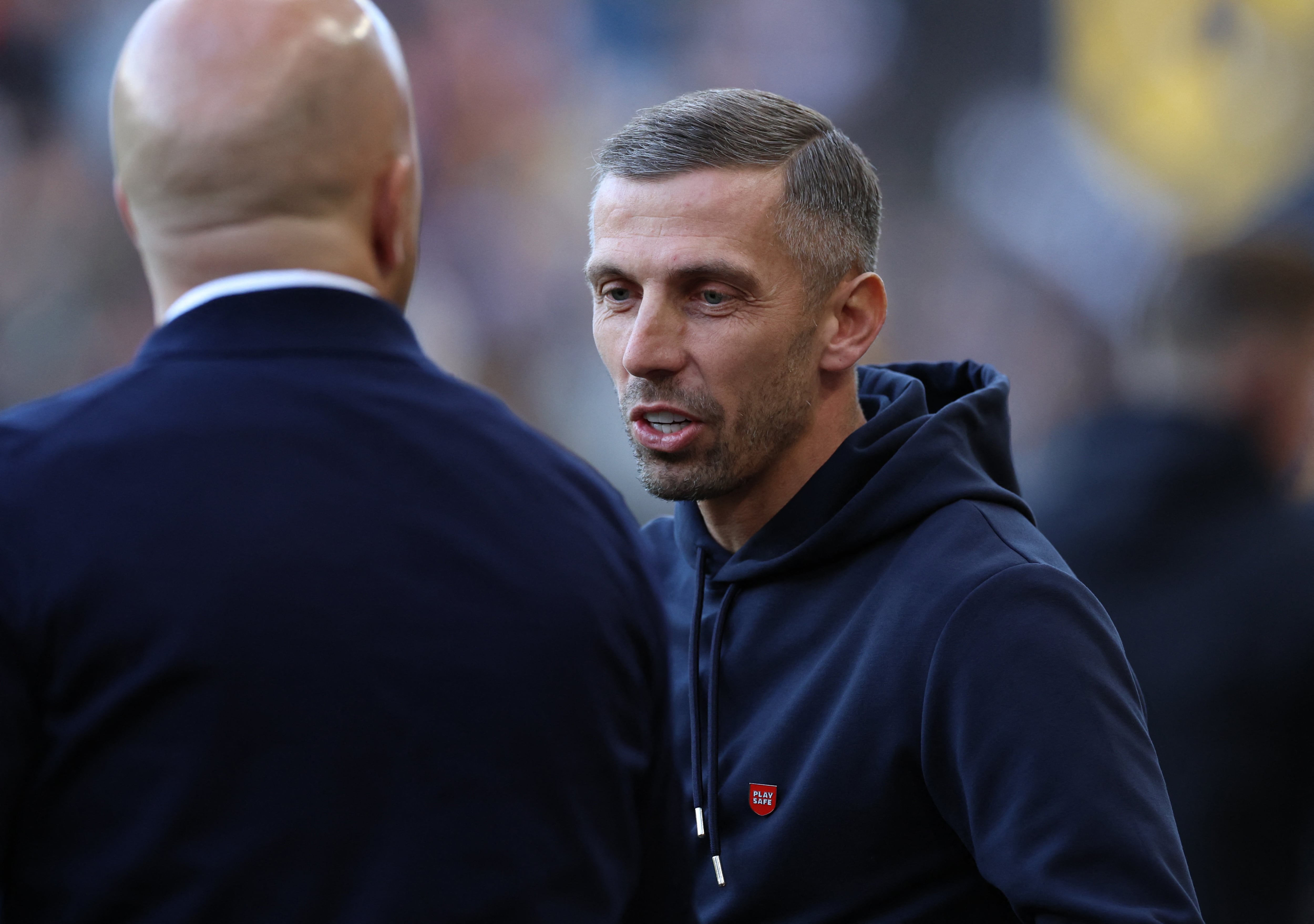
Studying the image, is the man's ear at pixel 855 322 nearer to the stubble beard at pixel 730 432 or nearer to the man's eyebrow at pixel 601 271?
the stubble beard at pixel 730 432

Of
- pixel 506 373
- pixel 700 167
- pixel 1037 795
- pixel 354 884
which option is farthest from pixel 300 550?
pixel 506 373

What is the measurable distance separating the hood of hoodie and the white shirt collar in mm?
868

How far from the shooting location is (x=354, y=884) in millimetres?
912

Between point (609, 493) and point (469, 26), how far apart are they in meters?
5.46

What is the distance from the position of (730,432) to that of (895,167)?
15.0 feet

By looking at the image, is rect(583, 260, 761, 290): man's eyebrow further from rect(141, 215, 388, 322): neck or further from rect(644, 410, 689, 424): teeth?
rect(141, 215, 388, 322): neck

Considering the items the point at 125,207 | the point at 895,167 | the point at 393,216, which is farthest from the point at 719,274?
the point at 895,167

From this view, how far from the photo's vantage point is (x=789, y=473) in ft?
5.83

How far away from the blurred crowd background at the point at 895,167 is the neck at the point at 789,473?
399 cm

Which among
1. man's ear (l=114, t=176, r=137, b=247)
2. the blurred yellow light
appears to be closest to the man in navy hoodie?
man's ear (l=114, t=176, r=137, b=247)

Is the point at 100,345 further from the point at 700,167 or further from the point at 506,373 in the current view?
the point at 700,167

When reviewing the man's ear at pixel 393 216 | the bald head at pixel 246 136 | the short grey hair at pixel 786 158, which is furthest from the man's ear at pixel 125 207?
the short grey hair at pixel 786 158

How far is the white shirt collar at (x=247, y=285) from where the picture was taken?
37.9 inches

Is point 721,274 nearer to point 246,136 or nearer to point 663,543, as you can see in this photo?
point 663,543
